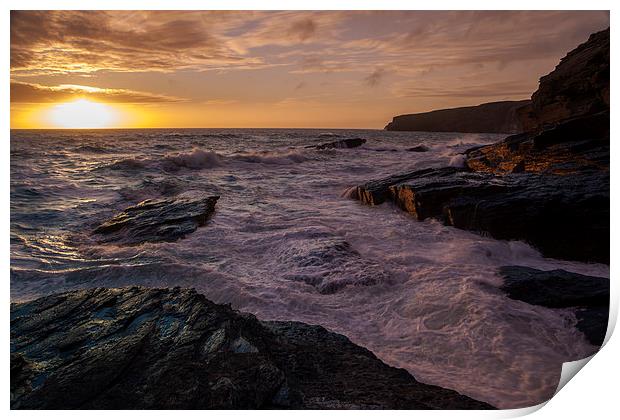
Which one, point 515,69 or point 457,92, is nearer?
point 515,69

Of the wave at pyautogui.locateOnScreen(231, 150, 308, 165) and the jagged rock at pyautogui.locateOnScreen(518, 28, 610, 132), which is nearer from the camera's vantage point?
the jagged rock at pyautogui.locateOnScreen(518, 28, 610, 132)

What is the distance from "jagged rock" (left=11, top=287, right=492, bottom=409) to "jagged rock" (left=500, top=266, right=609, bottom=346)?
125cm

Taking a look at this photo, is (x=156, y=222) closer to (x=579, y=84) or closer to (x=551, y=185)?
(x=551, y=185)

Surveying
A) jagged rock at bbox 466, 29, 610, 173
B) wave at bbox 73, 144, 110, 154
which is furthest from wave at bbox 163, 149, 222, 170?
jagged rock at bbox 466, 29, 610, 173

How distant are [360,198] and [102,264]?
4525mm

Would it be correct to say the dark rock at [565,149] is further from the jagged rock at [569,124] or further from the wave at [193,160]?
the wave at [193,160]

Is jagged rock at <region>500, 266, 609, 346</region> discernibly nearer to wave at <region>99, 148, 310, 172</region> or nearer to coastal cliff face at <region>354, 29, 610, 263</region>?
coastal cliff face at <region>354, 29, 610, 263</region>

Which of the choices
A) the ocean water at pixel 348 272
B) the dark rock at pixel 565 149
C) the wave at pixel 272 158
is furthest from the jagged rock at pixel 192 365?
the wave at pixel 272 158

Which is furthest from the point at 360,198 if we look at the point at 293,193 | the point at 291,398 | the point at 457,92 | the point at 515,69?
the point at 291,398

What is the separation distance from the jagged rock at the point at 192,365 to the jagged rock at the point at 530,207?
2.54 meters

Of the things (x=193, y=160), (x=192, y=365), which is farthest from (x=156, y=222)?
(x=193, y=160)

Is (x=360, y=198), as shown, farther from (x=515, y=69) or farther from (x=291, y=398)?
(x=291, y=398)

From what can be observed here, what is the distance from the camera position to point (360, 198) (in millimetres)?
7410

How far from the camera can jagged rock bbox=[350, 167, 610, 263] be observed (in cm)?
408
